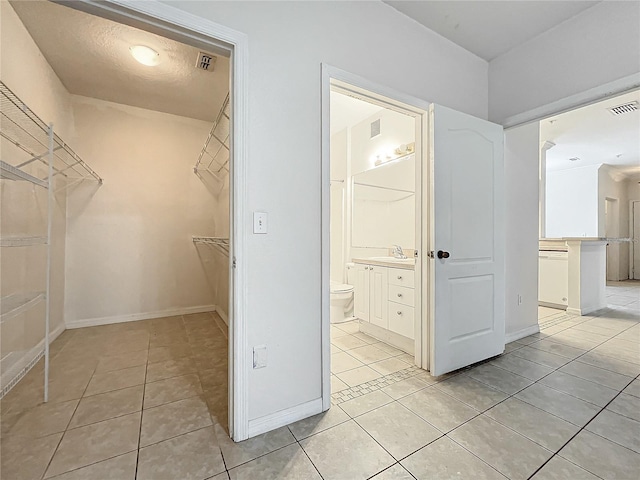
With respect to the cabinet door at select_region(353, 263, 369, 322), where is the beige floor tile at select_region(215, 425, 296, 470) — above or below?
below

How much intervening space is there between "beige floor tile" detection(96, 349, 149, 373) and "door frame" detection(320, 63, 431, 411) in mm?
1697

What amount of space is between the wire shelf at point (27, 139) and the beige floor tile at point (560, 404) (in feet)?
10.6

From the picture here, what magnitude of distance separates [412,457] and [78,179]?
4.13 m

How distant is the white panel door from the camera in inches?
82.9

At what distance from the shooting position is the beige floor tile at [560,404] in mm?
1649

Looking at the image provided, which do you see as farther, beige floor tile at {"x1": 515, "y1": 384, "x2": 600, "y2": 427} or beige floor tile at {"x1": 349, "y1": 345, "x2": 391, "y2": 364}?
beige floor tile at {"x1": 349, "y1": 345, "x2": 391, "y2": 364}

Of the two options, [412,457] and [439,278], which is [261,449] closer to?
[412,457]

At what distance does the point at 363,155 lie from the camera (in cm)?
398

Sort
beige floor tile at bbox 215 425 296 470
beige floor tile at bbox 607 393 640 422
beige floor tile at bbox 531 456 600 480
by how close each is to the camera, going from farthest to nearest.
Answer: beige floor tile at bbox 607 393 640 422 → beige floor tile at bbox 215 425 296 470 → beige floor tile at bbox 531 456 600 480

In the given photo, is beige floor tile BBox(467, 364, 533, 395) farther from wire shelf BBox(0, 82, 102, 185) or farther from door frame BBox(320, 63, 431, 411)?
wire shelf BBox(0, 82, 102, 185)

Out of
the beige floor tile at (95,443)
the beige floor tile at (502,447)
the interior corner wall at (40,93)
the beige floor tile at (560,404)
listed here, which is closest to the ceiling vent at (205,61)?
the interior corner wall at (40,93)

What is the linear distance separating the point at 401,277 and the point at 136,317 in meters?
3.24

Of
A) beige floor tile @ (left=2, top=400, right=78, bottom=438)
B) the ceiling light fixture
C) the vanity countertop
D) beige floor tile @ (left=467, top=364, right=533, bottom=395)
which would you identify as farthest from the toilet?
the ceiling light fixture

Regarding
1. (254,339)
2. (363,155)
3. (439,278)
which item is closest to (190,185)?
(363,155)
